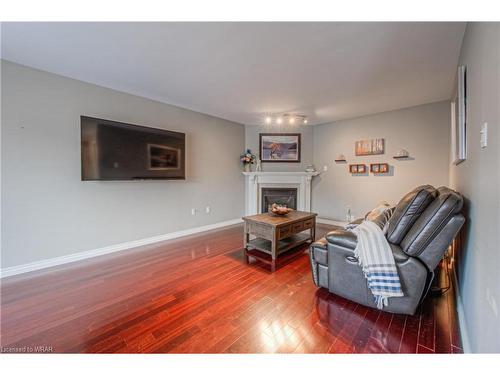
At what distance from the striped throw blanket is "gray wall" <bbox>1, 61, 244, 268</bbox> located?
3.13 meters

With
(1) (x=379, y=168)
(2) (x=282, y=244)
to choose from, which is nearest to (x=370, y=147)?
(1) (x=379, y=168)

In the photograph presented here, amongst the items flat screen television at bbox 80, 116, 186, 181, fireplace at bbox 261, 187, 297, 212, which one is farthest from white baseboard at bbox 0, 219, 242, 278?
fireplace at bbox 261, 187, 297, 212

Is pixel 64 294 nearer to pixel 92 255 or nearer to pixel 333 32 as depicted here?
pixel 92 255

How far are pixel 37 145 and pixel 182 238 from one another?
2.29 m

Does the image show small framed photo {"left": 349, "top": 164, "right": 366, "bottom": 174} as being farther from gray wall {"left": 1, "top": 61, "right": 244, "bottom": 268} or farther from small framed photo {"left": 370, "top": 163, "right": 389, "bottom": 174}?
gray wall {"left": 1, "top": 61, "right": 244, "bottom": 268}

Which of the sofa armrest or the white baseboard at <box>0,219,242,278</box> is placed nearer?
the sofa armrest

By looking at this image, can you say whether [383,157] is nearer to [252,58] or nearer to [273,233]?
[273,233]

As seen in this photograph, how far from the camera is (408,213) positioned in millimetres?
1659

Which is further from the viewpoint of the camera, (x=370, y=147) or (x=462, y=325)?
(x=370, y=147)

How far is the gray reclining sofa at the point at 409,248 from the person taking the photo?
57.9 inches

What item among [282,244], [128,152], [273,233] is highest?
[128,152]

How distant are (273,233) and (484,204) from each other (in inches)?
74.8

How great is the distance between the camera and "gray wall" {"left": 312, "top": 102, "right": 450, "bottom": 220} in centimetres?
358
